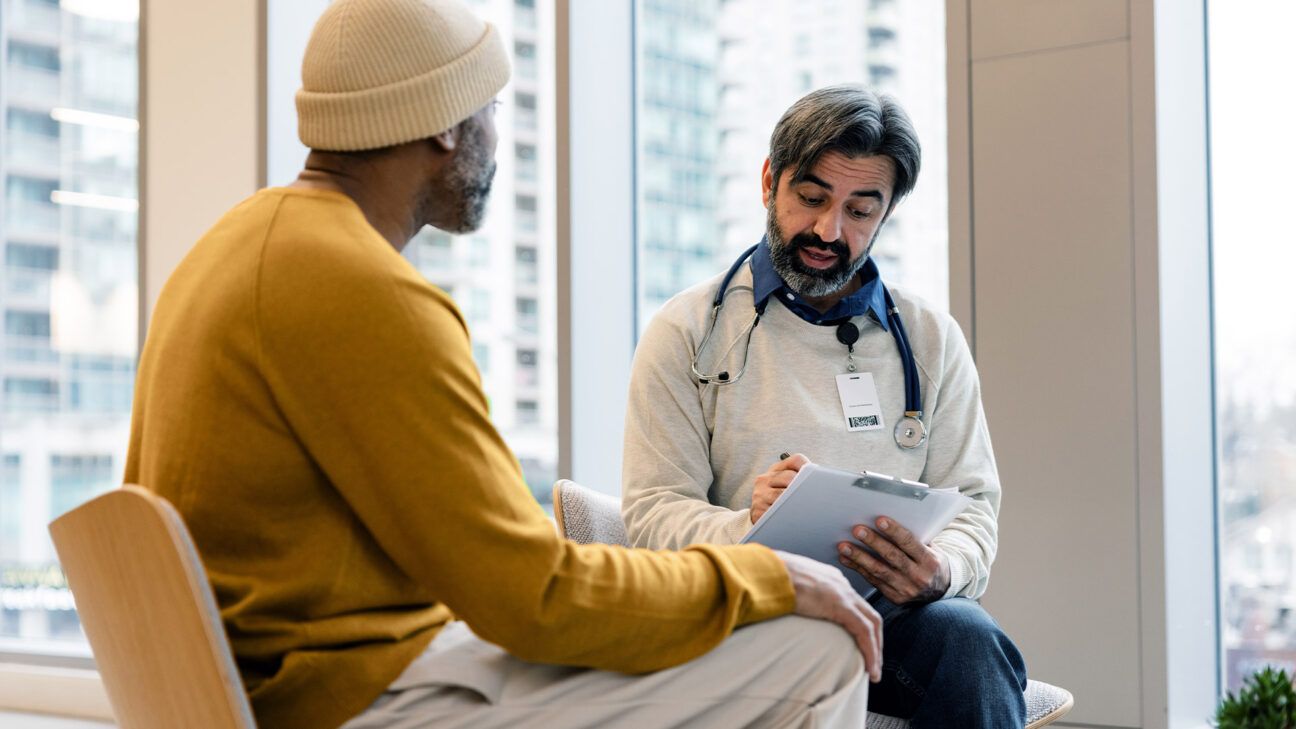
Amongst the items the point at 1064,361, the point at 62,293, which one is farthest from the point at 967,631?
the point at 62,293

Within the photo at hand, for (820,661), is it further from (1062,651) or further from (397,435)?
(1062,651)

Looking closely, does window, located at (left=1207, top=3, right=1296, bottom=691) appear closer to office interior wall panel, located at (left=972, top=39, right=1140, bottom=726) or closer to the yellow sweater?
office interior wall panel, located at (left=972, top=39, right=1140, bottom=726)

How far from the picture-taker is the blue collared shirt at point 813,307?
2271 millimetres

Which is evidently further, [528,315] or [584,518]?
[528,315]

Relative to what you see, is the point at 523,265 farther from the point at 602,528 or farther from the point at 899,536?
the point at 899,536

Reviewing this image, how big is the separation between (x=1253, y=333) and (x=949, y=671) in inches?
67.0

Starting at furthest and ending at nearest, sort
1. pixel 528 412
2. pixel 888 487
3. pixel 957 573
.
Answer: pixel 528 412 < pixel 957 573 < pixel 888 487

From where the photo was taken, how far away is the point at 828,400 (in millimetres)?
2211

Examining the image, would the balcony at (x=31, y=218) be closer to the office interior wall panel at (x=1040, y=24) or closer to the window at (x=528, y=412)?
the window at (x=528, y=412)

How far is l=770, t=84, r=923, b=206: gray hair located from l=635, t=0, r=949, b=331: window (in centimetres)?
117

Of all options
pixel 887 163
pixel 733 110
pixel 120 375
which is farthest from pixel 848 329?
pixel 120 375

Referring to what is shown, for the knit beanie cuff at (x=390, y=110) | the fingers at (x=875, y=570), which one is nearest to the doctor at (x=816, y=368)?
the fingers at (x=875, y=570)

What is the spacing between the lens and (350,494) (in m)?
1.31

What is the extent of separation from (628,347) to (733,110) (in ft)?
2.68
